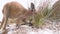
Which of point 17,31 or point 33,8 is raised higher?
point 33,8

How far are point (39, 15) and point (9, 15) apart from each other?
0.87 feet

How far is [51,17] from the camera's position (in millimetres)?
1031

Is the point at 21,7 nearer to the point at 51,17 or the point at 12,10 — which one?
the point at 12,10

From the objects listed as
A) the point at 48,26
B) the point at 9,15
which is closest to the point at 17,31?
the point at 9,15

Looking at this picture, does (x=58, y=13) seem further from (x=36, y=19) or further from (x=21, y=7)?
(x=21, y=7)

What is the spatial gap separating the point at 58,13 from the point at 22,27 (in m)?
0.33

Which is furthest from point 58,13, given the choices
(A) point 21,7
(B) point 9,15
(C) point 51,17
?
(B) point 9,15

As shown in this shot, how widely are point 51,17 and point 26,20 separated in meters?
0.22

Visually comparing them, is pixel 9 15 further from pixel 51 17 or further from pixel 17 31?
pixel 51 17

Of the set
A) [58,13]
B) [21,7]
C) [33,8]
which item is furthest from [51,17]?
[21,7]

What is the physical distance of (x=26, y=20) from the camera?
106 centimetres

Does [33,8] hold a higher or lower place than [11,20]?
higher

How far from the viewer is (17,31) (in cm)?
104

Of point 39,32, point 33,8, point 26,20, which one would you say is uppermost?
point 33,8
